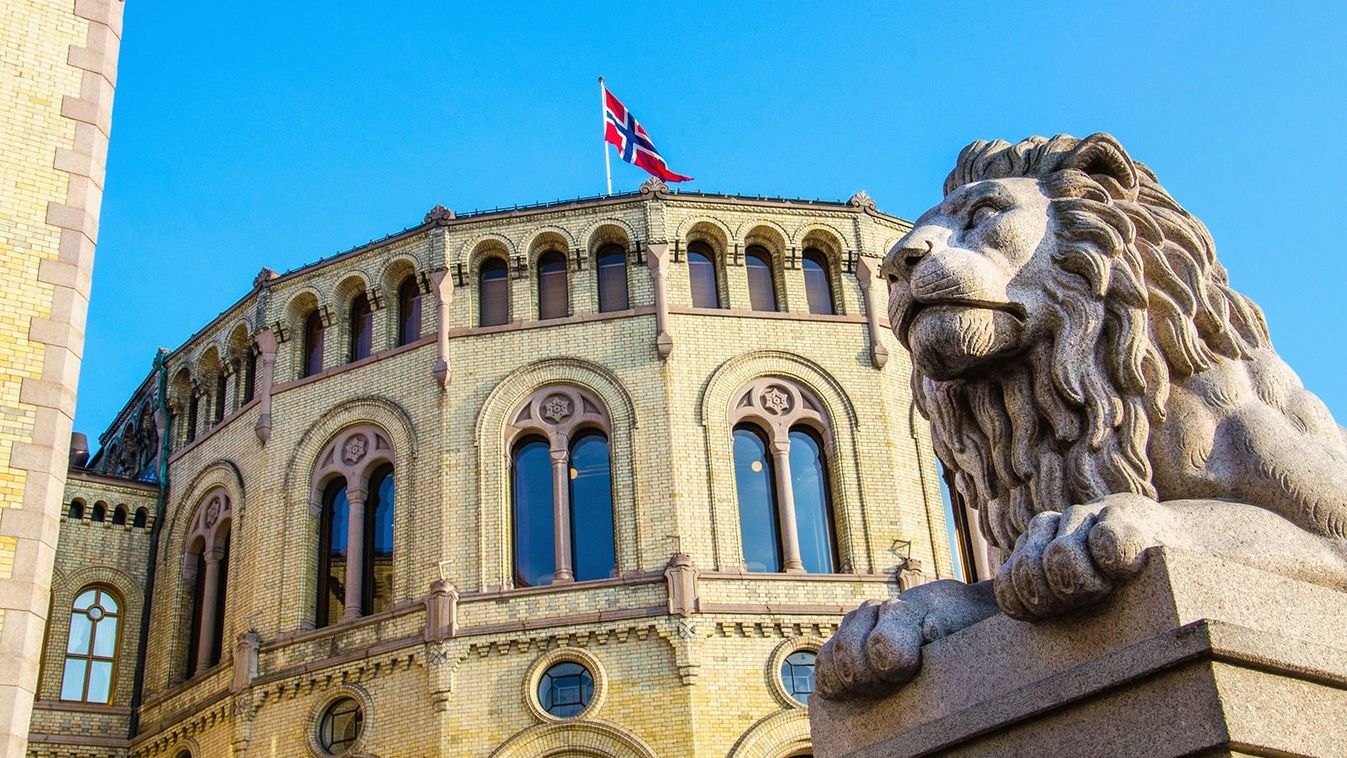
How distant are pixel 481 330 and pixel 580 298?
6.73 ft

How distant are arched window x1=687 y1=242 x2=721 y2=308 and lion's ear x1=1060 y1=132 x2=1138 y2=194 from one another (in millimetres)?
23277

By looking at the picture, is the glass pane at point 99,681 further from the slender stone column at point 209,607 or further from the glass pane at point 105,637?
the slender stone column at point 209,607

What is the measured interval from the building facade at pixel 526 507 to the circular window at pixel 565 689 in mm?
57

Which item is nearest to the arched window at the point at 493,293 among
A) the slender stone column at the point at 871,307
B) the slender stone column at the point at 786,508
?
the slender stone column at the point at 786,508

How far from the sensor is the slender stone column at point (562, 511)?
2538 centimetres

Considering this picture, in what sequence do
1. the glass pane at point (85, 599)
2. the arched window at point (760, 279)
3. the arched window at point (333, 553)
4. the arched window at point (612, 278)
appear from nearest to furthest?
the arched window at point (333, 553) < the arched window at point (612, 278) < the arched window at point (760, 279) < the glass pane at point (85, 599)

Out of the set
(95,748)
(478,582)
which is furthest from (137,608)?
(478,582)

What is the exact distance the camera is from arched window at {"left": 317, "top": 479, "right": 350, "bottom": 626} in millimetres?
27172

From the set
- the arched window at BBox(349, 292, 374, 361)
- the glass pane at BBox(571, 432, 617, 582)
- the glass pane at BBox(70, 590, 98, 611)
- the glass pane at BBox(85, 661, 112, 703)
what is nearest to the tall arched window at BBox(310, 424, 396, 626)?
the arched window at BBox(349, 292, 374, 361)

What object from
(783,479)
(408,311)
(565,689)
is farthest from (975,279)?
(408,311)

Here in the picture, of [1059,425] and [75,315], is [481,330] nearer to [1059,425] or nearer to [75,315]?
[75,315]

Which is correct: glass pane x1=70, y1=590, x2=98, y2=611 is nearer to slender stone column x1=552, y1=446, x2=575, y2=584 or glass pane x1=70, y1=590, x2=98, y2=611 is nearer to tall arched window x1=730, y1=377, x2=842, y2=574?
slender stone column x1=552, y1=446, x2=575, y2=584

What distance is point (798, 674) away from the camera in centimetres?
2447

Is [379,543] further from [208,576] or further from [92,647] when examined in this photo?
[92,647]
